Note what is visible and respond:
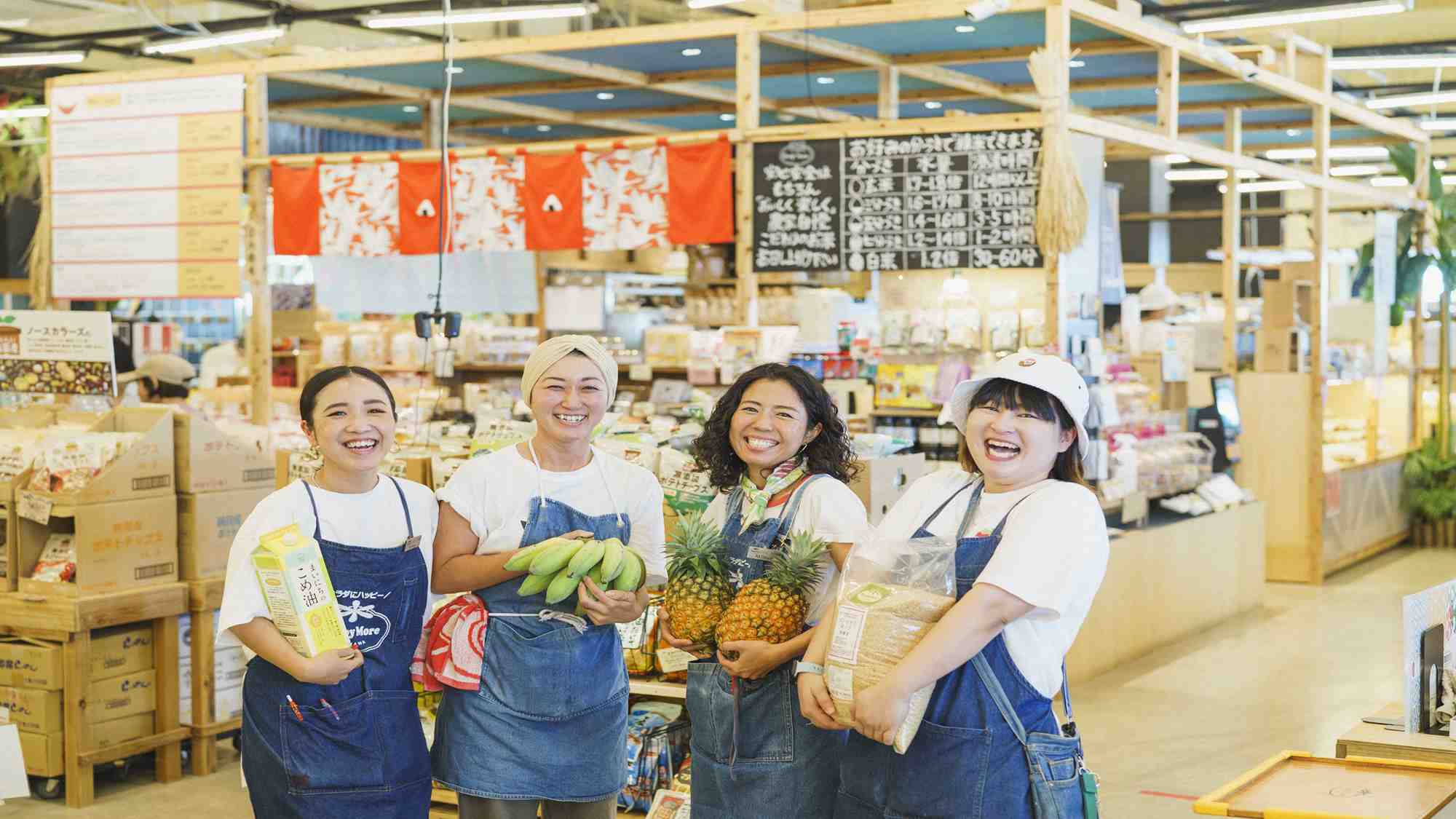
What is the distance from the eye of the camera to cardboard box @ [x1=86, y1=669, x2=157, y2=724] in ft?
17.9

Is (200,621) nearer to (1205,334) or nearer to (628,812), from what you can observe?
(628,812)

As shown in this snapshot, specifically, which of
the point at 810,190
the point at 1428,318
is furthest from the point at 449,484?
the point at 1428,318

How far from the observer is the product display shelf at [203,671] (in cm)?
574

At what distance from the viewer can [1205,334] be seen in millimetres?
10555

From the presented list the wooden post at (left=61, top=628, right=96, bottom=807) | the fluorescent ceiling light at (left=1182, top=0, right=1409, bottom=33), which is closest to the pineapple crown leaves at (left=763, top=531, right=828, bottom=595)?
the wooden post at (left=61, top=628, right=96, bottom=807)

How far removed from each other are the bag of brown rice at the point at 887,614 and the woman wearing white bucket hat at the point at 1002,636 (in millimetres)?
37

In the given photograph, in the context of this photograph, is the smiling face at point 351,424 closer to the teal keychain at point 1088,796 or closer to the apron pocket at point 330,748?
the apron pocket at point 330,748

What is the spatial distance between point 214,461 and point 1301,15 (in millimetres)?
7468

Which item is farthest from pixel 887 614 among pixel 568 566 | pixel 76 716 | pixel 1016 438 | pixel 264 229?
pixel 264 229

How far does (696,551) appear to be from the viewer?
321cm

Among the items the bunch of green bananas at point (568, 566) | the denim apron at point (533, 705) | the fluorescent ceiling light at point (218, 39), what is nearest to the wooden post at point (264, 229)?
the fluorescent ceiling light at point (218, 39)

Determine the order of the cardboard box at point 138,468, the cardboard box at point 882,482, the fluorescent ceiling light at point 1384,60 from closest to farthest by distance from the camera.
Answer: the cardboard box at point 882,482 → the cardboard box at point 138,468 → the fluorescent ceiling light at point 1384,60

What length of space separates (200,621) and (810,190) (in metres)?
3.50

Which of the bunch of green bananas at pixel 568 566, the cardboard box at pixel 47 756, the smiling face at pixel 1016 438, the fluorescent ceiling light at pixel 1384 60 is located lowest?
the cardboard box at pixel 47 756
